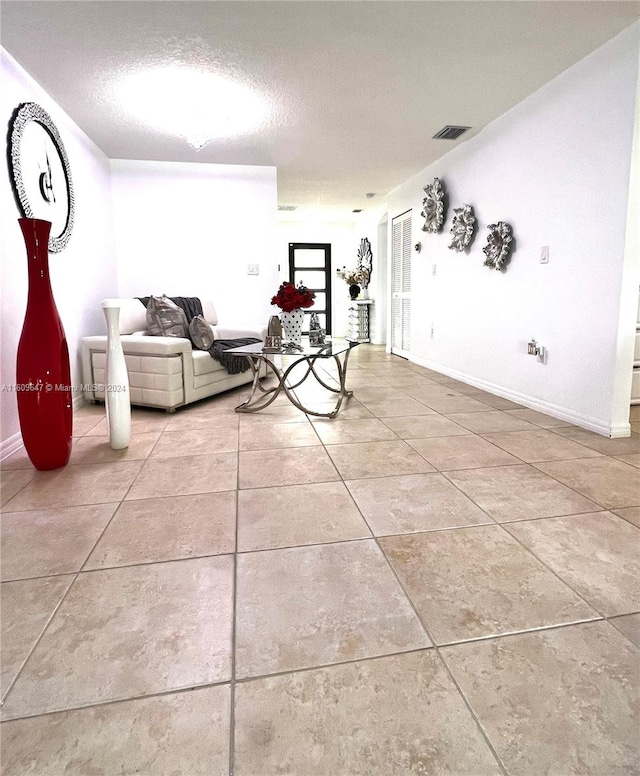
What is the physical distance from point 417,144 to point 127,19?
2.72 m

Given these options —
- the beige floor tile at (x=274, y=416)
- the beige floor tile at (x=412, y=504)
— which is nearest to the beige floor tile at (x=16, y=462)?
the beige floor tile at (x=274, y=416)

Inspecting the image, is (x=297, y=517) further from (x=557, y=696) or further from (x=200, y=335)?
(x=200, y=335)

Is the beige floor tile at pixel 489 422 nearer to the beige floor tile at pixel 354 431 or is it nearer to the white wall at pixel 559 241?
the white wall at pixel 559 241

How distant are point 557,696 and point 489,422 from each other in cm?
225

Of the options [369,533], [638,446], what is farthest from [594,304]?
[369,533]

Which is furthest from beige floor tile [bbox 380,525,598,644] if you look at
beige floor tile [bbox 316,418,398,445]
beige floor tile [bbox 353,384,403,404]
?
beige floor tile [bbox 353,384,403,404]

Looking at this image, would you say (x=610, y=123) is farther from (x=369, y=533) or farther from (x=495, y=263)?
(x=369, y=533)

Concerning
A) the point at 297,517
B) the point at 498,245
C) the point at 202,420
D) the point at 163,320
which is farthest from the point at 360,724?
the point at 498,245

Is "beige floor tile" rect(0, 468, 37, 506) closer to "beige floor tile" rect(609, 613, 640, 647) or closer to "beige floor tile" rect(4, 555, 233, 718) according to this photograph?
"beige floor tile" rect(4, 555, 233, 718)

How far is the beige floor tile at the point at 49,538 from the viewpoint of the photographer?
1.43 meters

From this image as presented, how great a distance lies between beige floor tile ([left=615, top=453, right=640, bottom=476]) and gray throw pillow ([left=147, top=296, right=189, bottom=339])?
3148 millimetres

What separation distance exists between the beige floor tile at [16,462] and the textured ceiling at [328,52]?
2.25 metres

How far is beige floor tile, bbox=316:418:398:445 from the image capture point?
2701 mm

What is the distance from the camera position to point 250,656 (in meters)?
1.06
